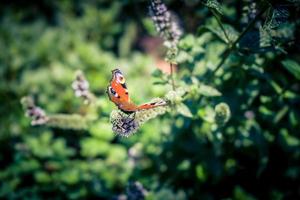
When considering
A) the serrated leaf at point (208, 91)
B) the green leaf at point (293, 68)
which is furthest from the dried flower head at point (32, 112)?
the green leaf at point (293, 68)

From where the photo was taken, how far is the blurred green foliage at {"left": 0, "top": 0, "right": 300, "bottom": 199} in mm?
1656

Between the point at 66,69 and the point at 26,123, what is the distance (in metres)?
0.62

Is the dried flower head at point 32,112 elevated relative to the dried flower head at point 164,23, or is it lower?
elevated

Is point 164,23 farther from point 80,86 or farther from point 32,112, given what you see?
point 32,112

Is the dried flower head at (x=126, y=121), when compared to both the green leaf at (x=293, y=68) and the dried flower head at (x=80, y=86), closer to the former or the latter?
the dried flower head at (x=80, y=86)

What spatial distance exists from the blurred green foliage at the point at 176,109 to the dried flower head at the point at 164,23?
9 centimetres

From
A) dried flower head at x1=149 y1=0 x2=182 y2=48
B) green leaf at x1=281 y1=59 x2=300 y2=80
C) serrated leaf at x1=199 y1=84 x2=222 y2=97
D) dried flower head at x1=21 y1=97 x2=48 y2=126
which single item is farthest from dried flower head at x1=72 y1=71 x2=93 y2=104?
green leaf at x1=281 y1=59 x2=300 y2=80

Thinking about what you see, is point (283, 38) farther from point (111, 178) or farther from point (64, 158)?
point (64, 158)

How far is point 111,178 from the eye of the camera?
243 centimetres

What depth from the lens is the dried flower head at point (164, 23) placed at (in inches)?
58.0

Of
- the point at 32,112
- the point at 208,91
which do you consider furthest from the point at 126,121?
the point at 32,112

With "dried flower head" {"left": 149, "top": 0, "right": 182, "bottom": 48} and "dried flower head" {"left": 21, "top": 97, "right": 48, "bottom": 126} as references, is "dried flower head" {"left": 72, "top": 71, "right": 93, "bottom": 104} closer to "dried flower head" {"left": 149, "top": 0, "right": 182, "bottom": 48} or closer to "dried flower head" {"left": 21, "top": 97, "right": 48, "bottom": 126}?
"dried flower head" {"left": 21, "top": 97, "right": 48, "bottom": 126}

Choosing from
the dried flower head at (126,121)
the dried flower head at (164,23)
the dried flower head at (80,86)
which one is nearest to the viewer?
the dried flower head at (126,121)

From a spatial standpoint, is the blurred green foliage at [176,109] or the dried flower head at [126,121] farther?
the blurred green foliage at [176,109]
